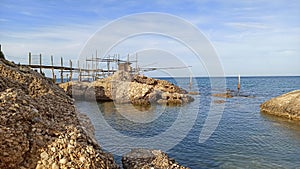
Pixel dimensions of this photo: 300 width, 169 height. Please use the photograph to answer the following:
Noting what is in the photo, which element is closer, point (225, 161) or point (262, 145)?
point (225, 161)

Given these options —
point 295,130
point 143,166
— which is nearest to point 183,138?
point 143,166

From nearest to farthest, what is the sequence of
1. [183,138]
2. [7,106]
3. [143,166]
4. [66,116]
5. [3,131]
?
1. [3,131]
2. [7,106]
3. [66,116]
4. [143,166]
5. [183,138]

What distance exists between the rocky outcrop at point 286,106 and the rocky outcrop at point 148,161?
18.3 meters

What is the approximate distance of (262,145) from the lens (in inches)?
590

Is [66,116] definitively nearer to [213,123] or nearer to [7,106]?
[7,106]

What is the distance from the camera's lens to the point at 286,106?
24812mm

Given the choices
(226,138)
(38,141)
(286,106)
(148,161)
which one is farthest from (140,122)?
(38,141)

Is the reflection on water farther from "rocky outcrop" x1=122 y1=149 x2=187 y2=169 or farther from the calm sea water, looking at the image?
"rocky outcrop" x1=122 y1=149 x2=187 y2=169

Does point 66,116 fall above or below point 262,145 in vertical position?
above

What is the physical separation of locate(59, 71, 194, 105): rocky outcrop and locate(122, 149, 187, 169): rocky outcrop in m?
23.0

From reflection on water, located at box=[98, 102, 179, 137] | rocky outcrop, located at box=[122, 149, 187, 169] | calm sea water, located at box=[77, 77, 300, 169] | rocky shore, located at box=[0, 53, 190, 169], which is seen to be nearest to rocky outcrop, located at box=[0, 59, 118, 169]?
rocky shore, located at box=[0, 53, 190, 169]

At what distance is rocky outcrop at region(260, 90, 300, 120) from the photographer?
23.3 meters

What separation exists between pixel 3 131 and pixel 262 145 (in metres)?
14.0

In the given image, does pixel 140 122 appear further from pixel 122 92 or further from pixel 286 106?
pixel 286 106
